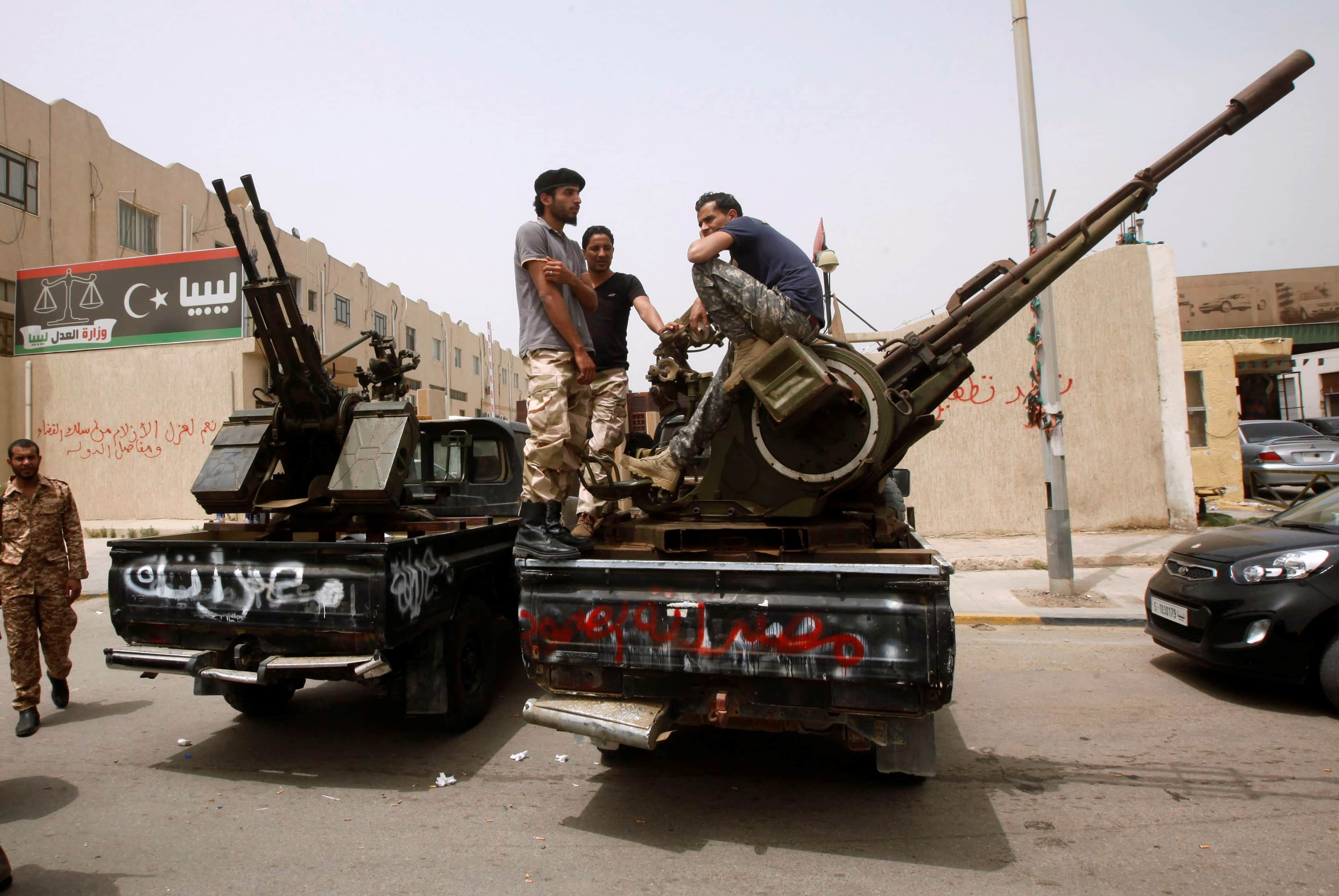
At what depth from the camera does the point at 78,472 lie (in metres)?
17.6

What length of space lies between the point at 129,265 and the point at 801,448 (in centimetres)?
1908

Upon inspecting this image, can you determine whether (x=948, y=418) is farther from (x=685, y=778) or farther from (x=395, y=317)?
(x=395, y=317)

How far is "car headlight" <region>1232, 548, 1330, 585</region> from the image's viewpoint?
4.77 m

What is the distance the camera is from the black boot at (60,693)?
17.0 feet

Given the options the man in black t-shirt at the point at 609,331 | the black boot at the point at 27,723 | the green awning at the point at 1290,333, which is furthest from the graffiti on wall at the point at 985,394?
the green awning at the point at 1290,333

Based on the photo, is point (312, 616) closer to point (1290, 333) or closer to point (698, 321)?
point (698, 321)

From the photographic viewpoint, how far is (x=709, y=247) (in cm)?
363

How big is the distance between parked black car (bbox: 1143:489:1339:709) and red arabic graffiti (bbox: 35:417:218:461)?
17328 mm

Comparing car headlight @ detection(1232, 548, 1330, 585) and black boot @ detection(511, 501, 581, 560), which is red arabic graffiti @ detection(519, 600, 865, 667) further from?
car headlight @ detection(1232, 548, 1330, 585)

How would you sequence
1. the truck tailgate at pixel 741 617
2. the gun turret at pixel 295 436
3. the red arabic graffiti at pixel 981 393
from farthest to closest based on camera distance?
1. the red arabic graffiti at pixel 981 393
2. the gun turret at pixel 295 436
3. the truck tailgate at pixel 741 617

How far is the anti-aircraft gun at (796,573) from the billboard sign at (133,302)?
16723 millimetres

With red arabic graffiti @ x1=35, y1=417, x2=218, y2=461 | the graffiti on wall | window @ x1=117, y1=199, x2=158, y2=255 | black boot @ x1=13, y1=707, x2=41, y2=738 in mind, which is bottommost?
black boot @ x1=13, y1=707, x2=41, y2=738

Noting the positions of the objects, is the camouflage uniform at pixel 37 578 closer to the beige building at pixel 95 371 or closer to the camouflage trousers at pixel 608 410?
the camouflage trousers at pixel 608 410

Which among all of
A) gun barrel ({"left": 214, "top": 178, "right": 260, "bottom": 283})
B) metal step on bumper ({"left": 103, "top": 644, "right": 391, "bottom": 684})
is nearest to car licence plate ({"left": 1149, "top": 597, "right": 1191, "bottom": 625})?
metal step on bumper ({"left": 103, "top": 644, "right": 391, "bottom": 684})
